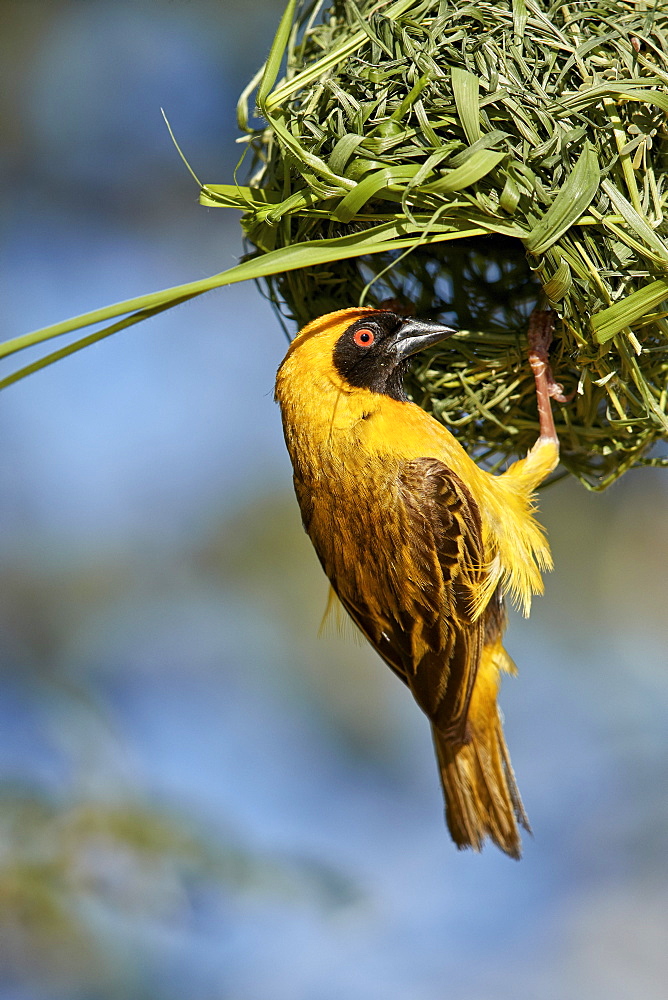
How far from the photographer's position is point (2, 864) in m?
3.33

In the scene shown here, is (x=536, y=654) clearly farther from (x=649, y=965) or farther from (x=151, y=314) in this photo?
(x=151, y=314)

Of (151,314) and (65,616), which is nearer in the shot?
(151,314)

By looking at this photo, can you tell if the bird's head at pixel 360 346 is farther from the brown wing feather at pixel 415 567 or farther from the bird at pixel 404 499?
the brown wing feather at pixel 415 567

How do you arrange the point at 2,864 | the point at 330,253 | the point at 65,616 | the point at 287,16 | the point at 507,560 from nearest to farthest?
the point at 330,253 → the point at 287,16 → the point at 507,560 → the point at 2,864 → the point at 65,616

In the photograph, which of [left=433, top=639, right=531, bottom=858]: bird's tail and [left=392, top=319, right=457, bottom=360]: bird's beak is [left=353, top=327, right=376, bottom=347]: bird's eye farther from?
[left=433, top=639, right=531, bottom=858]: bird's tail

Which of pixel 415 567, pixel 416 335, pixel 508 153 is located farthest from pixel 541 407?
pixel 508 153

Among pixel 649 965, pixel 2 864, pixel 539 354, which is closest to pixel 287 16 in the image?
pixel 539 354

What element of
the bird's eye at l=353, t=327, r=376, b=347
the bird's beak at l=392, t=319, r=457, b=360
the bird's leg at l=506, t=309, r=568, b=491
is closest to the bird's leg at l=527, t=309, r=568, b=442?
the bird's leg at l=506, t=309, r=568, b=491

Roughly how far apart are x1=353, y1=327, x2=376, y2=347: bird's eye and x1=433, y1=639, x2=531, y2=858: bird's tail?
0.89 meters

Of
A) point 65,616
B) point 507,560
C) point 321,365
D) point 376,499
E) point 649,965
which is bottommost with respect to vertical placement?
point 649,965

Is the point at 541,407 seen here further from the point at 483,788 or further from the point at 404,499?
the point at 483,788

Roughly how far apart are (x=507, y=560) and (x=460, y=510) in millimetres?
177

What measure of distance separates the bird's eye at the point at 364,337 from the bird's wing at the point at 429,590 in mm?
229

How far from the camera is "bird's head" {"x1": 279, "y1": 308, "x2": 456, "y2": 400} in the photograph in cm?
155
